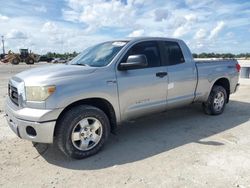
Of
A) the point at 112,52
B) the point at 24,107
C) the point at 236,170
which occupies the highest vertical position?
the point at 112,52

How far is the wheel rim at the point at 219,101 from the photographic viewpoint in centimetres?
659

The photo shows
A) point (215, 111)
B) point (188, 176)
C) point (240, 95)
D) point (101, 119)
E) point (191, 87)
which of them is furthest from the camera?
point (240, 95)

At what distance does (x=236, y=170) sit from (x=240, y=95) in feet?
21.1

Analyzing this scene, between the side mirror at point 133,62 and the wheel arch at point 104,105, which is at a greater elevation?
the side mirror at point 133,62

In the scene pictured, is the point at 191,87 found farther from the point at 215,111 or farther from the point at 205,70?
the point at 215,111

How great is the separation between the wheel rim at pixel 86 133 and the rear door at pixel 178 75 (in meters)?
1.74

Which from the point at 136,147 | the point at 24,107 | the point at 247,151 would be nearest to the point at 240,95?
the point at 247,151

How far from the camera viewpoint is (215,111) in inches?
261

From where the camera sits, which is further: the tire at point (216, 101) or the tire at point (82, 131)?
the tire at point (216, 101)

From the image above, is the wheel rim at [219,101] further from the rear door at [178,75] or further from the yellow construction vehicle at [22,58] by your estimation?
the yellow construction vehicle at [22,58]

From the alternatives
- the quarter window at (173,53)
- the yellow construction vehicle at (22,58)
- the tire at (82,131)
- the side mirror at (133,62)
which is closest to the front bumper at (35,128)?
the tire at (82,131)

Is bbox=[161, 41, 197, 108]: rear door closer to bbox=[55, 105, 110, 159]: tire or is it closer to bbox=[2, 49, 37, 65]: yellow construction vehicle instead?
bbox=[55, 105, 110, 159]: tire

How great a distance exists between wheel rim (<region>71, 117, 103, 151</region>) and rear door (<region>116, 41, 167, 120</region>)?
557 millimetres

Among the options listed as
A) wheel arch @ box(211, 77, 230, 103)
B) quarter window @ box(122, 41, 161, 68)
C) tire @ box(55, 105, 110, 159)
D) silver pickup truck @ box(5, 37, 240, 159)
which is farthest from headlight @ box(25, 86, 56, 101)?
wheel arch @ box(211, 77, 230, 103)
